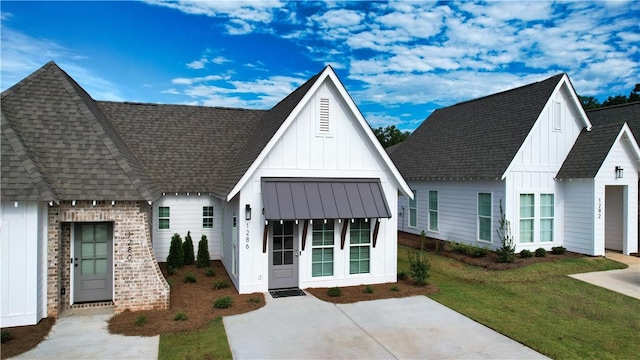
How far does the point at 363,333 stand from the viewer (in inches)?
364

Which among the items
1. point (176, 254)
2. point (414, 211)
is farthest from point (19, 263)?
point (414, 211)

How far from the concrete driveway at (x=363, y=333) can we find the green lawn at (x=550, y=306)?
0.72m

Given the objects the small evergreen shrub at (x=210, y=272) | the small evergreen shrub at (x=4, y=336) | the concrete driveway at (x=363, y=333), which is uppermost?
the small evergreen shrub at (x=210, y=272)

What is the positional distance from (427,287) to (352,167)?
15.4ft

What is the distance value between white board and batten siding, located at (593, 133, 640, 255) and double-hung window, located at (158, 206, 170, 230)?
18144mm

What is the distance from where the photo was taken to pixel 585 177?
1692 centimetres

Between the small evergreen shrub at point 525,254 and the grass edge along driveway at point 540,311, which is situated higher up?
the small evergreen shrub at point 525,254

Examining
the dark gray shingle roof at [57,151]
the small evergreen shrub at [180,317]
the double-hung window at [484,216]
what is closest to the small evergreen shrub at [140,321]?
the small evergreen shrub at [180,317]

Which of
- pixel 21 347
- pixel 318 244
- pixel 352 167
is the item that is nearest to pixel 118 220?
pixel 21 347

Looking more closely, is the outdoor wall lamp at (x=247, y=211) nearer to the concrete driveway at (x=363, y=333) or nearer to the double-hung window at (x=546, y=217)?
the concrete driveway at (x=363, y=333)

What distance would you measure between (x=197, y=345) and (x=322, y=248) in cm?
559

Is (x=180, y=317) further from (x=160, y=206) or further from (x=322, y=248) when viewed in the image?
(x=160, y=206)

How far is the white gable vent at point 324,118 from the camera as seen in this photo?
1316cm

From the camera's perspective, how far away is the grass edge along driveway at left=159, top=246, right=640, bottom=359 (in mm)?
8508
